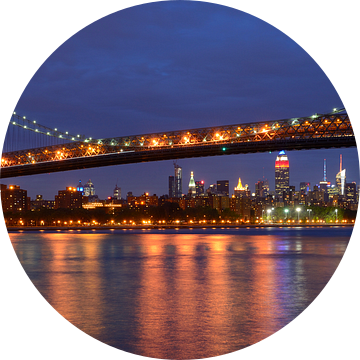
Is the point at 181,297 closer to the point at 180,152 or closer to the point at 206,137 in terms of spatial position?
the point at 180,152

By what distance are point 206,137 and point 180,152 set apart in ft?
43.2

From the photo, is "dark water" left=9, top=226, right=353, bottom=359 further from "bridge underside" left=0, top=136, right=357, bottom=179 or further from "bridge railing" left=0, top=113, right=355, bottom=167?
"bridge railing" left=0, top=113, right=355, bottom=167

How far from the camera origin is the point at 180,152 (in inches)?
2808

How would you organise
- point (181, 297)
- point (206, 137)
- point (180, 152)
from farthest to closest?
point (206, 137), point (180, 152), point (181, 297)

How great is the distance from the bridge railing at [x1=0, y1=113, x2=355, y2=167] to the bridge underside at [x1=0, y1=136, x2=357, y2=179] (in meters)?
3.02

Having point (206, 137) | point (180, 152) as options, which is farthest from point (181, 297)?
point (206, 137)

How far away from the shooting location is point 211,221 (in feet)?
519

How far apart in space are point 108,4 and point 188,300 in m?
10.8

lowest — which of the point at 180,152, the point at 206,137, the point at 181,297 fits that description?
the point at 181,297

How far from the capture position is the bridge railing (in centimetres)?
7419

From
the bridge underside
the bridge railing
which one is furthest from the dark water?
the bridge railing

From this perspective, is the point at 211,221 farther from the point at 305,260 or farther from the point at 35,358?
the point at 35,358

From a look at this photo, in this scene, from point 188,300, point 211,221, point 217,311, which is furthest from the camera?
point 211,221

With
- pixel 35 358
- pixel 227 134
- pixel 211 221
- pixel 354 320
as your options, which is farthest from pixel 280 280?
pixel 211 221
